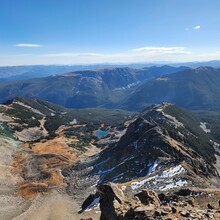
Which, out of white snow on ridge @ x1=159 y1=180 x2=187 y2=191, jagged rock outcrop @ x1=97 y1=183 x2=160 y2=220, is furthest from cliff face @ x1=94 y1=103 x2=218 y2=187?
jagged rock outcrop @ x1=97 y1=183 x2=160 y2=220

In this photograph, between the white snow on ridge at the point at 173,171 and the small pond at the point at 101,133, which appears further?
the small pond at the point at 101,133

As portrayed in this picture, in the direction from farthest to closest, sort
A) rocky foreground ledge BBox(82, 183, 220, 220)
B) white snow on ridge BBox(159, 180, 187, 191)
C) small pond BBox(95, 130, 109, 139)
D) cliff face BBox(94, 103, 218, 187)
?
small pond BBox(95, 130, 109, 139) < cliff face BBox(94, 103, 218, 187) < white snow on ridge BBox(159, 180, 187, 191) < rocky foreground ledge BBox(82, 183, 220, 220)

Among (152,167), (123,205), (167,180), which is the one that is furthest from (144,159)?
(123,205)

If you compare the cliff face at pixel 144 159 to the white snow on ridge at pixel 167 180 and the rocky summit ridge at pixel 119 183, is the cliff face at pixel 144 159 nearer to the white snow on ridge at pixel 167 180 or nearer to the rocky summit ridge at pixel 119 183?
the rocky summit ridge at pixel 119 183

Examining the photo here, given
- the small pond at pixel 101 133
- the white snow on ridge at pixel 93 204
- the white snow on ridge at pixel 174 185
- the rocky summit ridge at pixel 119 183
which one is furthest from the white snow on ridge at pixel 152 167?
the small pond at pixel 101 133

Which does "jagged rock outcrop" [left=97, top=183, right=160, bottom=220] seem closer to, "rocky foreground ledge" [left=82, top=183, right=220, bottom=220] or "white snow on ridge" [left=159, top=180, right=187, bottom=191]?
"rocky foreground ledge" [left=82, top=183, right=220, bottom=220]

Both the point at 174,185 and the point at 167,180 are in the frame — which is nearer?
the point at 174,185

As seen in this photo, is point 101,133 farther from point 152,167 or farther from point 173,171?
point 173,171

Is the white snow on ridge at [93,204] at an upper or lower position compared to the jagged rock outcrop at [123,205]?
lower

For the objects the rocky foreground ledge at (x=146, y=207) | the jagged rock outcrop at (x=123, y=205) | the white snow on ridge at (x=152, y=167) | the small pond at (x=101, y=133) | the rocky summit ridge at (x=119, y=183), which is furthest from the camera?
the small pond at (x=101, y=133)

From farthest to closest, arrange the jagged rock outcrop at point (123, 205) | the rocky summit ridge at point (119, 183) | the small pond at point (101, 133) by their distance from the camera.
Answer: the small pond at point (101, 133), the rocky summit ridge at point (119, 183), the jagged rock outcrop at point (123, 205)

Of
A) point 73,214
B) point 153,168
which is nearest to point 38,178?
point 73,214
